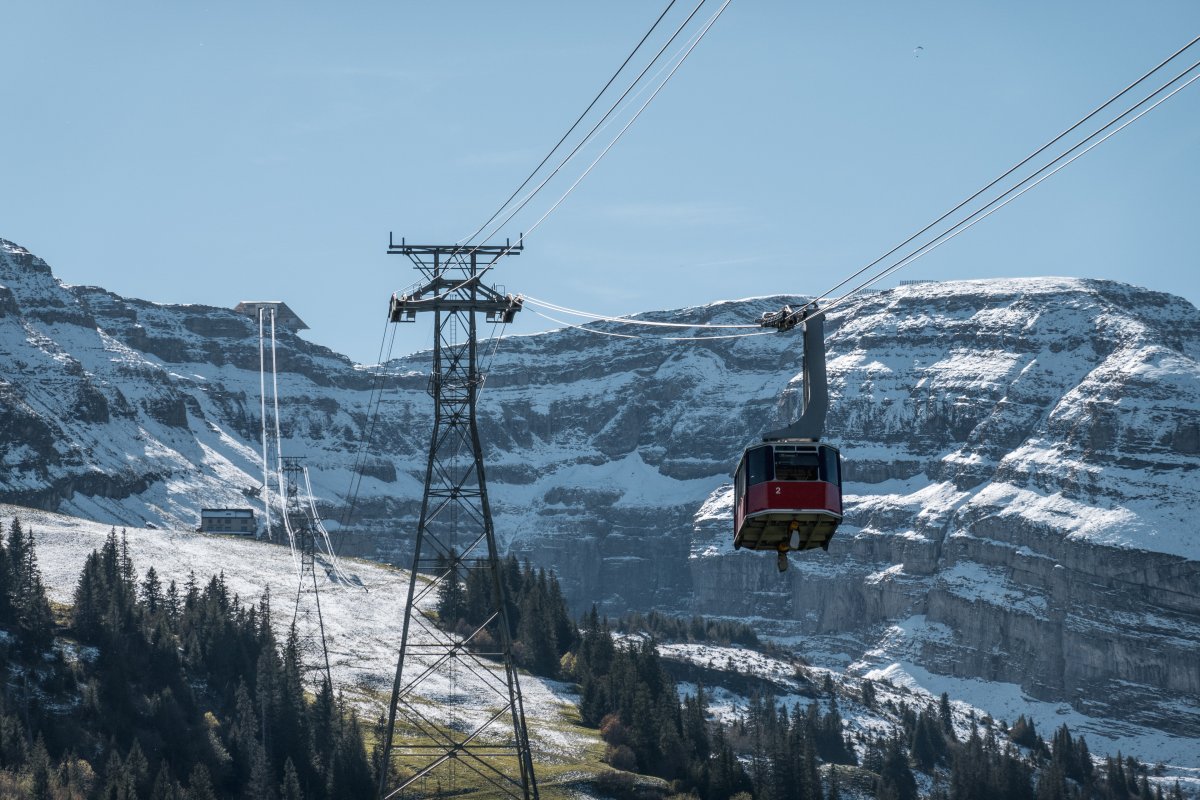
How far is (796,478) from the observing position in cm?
6900

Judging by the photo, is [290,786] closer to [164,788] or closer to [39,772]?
[164,788]

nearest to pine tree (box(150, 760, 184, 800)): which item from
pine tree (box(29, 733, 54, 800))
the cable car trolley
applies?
pine tree (box(29, 733, 54, 800))

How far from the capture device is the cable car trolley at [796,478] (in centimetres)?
6850

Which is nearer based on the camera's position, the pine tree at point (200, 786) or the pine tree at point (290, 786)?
the pine tree at point (200, 786)

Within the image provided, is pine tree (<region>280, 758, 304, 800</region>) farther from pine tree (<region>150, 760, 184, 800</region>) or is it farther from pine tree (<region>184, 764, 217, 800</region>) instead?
pine tree (<region>150, 760, 184, 800</region>)

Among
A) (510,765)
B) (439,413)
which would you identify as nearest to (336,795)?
(510,765)

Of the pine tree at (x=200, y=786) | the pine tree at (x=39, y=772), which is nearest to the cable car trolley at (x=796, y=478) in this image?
the pine tree at (x=200, y=786)

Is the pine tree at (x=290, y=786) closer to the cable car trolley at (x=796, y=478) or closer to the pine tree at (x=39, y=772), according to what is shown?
the pine tree at (x=39, y=772)

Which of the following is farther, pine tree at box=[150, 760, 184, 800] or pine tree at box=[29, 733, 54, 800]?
pine tree at box=[29, 733, 54, 800]

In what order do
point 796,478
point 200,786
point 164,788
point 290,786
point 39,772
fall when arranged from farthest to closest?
point 290,786 < point 200,786 < point 39,772 < point 164,788 < point 796,478

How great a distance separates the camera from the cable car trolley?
2697 inches

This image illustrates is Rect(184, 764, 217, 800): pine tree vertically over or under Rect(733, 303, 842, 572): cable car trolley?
under

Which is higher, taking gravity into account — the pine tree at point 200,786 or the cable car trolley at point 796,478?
the cable car trolley at point 796,478

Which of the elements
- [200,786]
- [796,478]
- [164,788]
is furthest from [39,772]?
[796,478]
